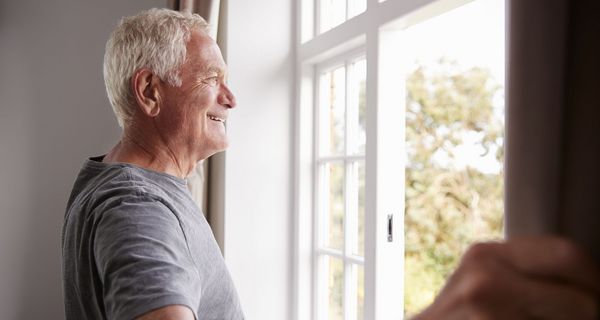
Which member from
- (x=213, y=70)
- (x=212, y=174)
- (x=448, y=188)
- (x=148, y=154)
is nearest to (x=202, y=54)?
(x=213, y=70)

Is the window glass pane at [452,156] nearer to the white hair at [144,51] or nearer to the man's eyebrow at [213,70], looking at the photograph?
the man's eyebrow at [213,70]

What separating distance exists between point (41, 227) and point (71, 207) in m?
2.15

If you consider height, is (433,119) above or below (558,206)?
above

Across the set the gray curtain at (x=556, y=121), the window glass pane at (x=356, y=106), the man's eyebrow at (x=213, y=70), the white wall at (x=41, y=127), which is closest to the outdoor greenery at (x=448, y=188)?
the white wall at (x=41, y=127)

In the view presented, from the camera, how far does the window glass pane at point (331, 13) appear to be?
2.67 m

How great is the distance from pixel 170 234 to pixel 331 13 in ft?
6.16

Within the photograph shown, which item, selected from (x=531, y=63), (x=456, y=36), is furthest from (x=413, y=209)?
(x=531, y=63)

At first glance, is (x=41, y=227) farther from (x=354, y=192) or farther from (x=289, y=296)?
(x=354, y=192)

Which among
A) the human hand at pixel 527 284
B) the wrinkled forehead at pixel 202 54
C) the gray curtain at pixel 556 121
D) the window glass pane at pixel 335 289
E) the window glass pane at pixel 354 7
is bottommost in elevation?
the window glass pane at pixel 335 289

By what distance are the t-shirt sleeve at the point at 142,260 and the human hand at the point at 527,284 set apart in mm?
726

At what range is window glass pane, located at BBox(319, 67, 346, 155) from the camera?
271 centimetres

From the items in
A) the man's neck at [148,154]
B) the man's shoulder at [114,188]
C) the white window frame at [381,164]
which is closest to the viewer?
the man's shoulder at [114,188]

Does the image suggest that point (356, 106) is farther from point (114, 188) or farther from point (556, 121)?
point (556, 121)

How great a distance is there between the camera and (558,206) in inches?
12.9
